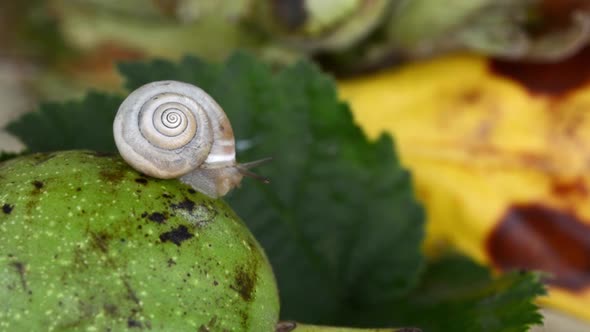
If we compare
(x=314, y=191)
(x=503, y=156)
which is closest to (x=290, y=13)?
(x=314, y=191)

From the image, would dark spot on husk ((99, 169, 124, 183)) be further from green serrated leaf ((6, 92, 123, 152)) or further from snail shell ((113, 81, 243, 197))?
green serrated leaf ((6, 92, 123, 152))

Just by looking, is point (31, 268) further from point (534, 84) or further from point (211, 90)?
point (534, 84)

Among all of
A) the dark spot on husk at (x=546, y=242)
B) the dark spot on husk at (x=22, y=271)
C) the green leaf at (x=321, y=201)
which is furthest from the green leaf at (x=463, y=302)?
the dark spot on husk at (x=22, y=271)

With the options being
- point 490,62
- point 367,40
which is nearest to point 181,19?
point 367,40

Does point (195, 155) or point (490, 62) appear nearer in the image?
point (195, 155)

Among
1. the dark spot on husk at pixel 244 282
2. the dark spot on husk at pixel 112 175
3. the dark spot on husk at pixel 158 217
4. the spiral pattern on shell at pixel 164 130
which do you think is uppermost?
the spiral pattern on shell at pixel 164 130

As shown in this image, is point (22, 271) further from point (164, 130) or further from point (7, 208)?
point (164, 130)

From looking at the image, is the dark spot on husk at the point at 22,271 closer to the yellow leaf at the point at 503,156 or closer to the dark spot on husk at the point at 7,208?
the dark spot on husk at the point at 7,208
